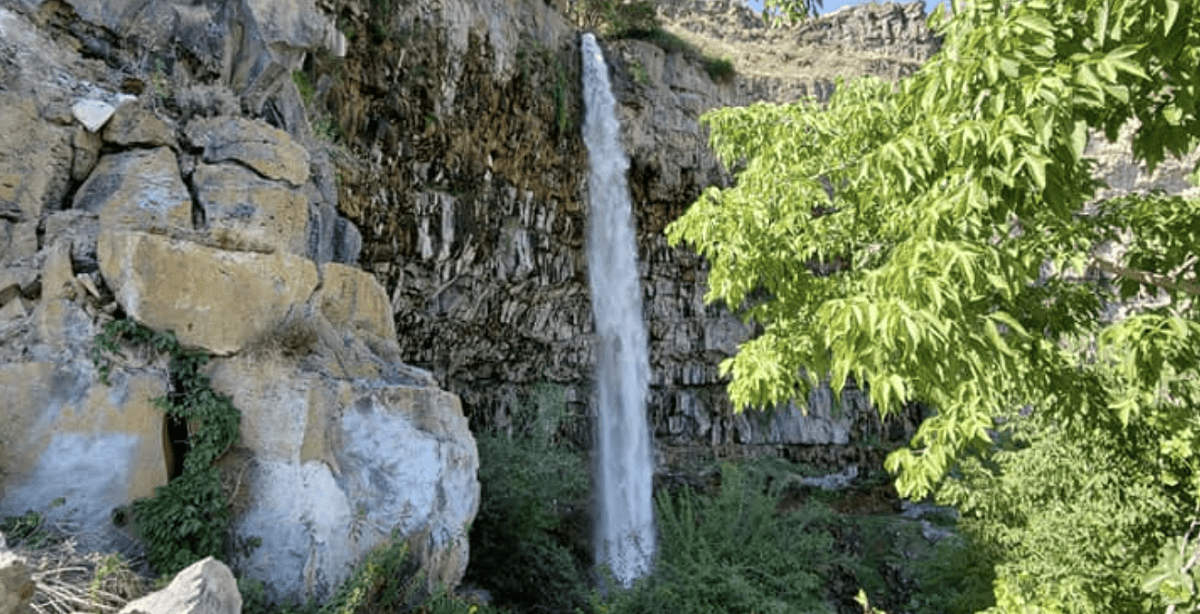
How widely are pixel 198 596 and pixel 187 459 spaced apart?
2160 millimetres

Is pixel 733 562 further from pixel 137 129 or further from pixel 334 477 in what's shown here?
pixel 137 129

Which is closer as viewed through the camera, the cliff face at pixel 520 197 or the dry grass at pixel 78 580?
the dry grass at pixel 78 580

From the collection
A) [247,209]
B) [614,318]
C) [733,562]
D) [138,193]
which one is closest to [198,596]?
[247,209]

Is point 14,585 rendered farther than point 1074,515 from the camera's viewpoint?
No

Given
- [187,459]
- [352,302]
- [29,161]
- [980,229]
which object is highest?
[29,161]

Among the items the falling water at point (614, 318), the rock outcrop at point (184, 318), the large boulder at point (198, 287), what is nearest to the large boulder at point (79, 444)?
the rock outcrop at point (184, 318)

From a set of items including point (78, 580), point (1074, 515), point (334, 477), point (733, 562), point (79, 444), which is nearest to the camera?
point (78, 580)

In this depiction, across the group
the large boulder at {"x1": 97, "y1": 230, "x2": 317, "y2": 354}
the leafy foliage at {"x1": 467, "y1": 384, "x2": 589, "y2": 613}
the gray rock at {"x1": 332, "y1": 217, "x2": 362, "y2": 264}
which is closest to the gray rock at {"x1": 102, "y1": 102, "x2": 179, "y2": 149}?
the large boulder at {"x1": 97, "y1": 230, "x2": 317, "y2": 354}

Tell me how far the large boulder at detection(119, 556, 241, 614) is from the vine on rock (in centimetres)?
139

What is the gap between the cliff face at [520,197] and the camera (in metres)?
13.3

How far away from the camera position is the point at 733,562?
10.1m

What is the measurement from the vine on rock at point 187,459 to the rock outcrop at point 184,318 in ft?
0.36

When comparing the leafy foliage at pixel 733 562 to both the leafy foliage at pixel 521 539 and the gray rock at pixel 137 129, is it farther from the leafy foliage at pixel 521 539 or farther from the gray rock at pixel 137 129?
the gray rock at pixel 137 129

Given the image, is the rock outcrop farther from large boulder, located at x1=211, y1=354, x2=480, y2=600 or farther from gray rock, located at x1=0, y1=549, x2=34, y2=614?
gray rock, located at x1=0, y1=549, x2=34, y2=614
